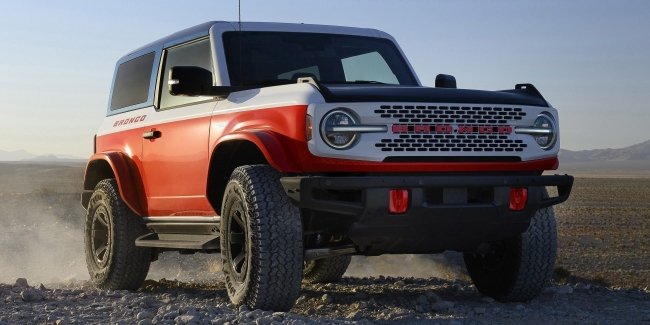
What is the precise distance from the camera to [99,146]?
375 inches

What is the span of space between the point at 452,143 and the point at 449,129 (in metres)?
0.09

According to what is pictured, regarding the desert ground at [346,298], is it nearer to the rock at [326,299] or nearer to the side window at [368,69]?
the rock at [326,299]

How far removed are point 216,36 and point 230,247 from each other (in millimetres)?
1778

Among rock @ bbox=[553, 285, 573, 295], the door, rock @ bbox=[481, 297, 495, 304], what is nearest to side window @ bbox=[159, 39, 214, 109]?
the door

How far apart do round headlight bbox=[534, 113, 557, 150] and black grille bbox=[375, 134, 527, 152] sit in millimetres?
173

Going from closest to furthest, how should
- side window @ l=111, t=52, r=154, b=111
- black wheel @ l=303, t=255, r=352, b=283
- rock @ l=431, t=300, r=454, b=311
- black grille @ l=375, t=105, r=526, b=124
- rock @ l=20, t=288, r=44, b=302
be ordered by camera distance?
1. black grille @ l=375, t=105, r=526, b=124
2. rock @ l=431, t=300, r=454, b=311
3. rock @ l=20, t=288, r=44, b=302
4. side window @ l=111, t=52, r=154, b=111
5. black wheel @ l=303, t=255, r=352, b=283

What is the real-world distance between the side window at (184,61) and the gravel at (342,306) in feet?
5.08

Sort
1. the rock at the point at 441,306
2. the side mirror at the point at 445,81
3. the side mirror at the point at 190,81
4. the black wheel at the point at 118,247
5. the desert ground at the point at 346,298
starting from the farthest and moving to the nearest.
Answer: the black wheel at the point at 118,247
the side mirror at the point at 445,81
the rock at the point at 441,306
the side mirror at the point at 190,81
the desert ground at the point at 346,298

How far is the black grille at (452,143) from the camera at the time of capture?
20.1ft

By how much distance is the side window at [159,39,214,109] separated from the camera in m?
7.70

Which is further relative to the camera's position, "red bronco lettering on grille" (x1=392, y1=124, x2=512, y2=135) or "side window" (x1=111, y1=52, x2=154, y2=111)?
"side window" (x1=111, y1=52, x2=154, y2=111)

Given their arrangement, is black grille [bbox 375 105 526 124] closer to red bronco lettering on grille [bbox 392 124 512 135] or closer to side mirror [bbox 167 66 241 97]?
red bronco lettering on grille [bbox 392 124 512 135]

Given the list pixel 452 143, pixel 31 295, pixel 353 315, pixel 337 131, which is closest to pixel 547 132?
pixel 452 143

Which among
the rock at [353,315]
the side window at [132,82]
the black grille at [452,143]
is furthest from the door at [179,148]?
the black grille at [452,143]
